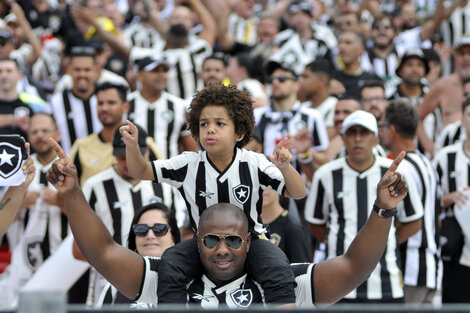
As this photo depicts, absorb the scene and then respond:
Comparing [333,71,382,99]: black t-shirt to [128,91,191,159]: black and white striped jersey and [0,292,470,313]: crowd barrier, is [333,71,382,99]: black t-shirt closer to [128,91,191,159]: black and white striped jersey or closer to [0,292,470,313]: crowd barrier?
[128,91,191,159]: black and white striped jersey

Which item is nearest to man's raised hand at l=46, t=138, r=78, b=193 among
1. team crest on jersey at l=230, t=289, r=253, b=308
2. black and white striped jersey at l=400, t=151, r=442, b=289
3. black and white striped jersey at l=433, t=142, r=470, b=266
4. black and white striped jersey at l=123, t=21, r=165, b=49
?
team crest on jersey at l=230, t=289, r=253, b=308

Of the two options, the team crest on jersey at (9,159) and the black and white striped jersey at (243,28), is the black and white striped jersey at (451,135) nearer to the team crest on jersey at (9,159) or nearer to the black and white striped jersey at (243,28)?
the team crest on jersey at (9,159)

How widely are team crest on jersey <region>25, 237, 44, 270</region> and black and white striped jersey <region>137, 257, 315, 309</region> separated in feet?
10.5

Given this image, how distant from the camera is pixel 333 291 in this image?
380 centimetres

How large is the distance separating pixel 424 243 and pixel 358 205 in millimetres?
771

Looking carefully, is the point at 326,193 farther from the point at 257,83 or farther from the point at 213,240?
the point at 257,83

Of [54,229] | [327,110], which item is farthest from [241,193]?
[327,110]

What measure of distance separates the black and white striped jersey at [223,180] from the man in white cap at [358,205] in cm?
166

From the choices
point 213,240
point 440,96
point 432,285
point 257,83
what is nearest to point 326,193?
point 432,285

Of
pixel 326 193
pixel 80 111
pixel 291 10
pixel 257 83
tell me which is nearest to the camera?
pixel 326 193

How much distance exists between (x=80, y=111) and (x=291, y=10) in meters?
4.37

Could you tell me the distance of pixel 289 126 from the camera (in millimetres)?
7562

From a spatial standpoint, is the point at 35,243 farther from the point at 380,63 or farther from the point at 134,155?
the point at 380,63

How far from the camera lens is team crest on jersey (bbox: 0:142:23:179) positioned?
4164 millimetres
